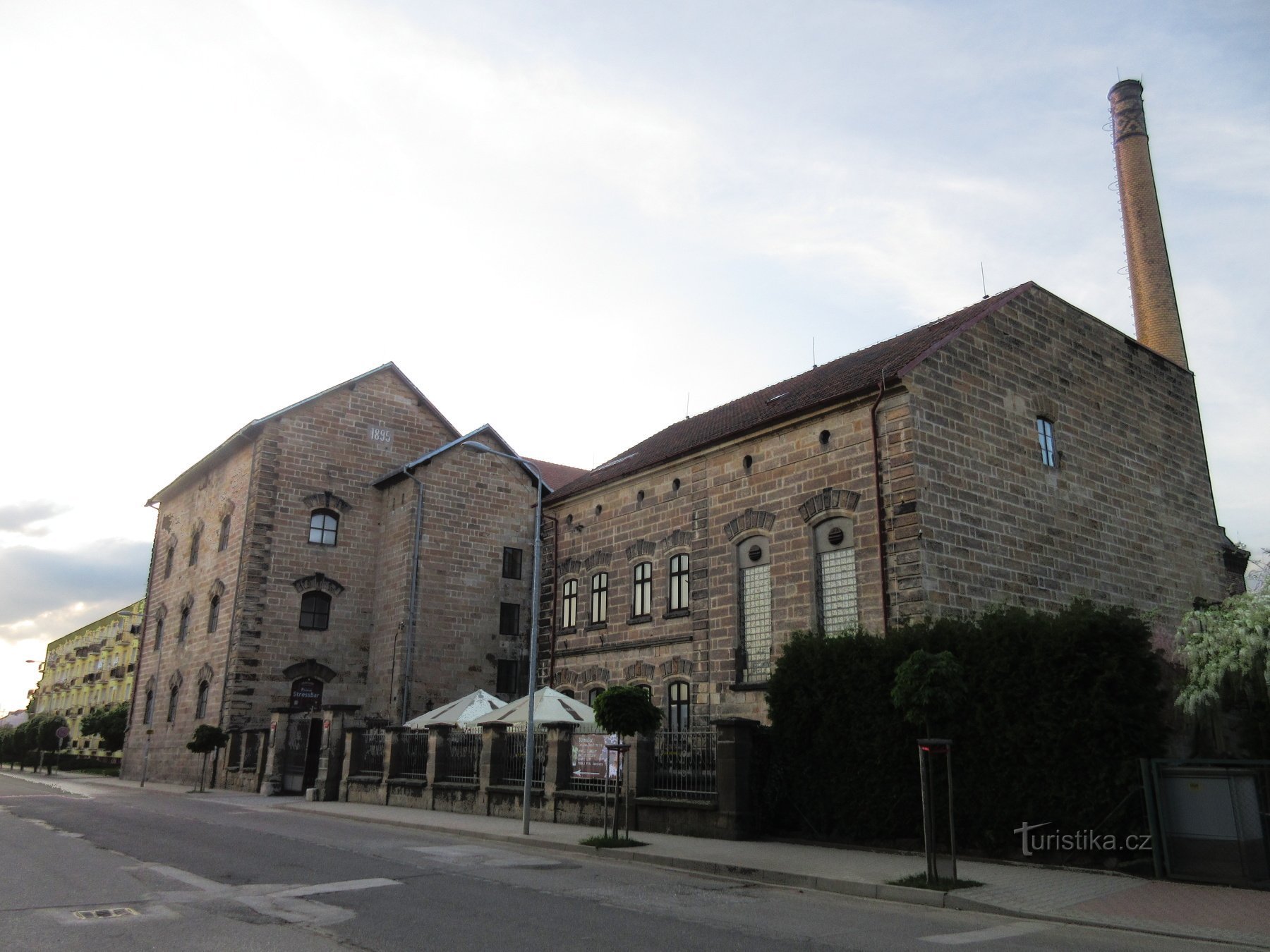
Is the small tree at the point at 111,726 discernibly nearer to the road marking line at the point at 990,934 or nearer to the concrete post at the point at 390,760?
the concrete post at the point at 390,760

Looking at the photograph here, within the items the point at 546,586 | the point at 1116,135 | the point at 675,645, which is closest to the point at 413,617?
the point at 546,586

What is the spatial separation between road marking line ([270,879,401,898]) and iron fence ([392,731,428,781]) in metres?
13.0

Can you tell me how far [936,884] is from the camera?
11.3 metres

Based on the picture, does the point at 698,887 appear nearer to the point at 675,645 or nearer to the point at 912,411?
the point at 912,411

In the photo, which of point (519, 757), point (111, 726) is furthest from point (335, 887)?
point (111, 726)

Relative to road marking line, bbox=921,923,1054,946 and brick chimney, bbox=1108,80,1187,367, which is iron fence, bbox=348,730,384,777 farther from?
brick chimney, bbox=1108,80,1187,367

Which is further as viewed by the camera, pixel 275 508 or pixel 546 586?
pixel 275 508

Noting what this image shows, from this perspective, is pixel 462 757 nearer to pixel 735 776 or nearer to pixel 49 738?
pixel 735 776

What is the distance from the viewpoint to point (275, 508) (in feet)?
108

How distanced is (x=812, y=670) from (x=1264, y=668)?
23.0ft

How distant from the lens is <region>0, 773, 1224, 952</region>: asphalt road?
8102mm

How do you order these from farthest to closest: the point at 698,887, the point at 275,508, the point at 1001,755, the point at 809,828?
1. the point at 275,508
2. the point at 809,828
3. the point at 1001,755
4. the point at 698,887

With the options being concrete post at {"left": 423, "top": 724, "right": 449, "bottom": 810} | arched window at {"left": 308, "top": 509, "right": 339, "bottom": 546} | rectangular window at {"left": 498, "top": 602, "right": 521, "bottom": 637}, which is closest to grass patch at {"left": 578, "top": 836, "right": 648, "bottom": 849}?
concrete post at {"left": 423, "top": 724, "right": 449, "bottom": 810}

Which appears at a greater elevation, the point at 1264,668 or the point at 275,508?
the point at 275,508
